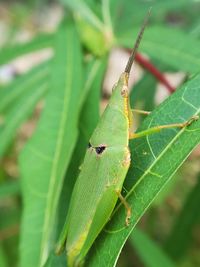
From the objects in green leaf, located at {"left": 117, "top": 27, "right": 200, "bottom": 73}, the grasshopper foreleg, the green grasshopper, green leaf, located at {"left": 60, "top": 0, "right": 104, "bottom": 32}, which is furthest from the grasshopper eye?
green leaf, located at {"left": 60, "top": 0, "right": 104, "bottom": 32}

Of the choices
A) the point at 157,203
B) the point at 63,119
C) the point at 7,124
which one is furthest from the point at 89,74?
the point at 157,203

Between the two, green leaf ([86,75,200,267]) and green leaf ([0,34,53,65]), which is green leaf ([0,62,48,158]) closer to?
green leaf ([0,34,53,65])

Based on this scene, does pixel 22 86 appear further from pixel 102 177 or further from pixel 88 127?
pixel 102 177

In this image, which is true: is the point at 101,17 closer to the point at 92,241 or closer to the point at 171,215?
the point at 92,241

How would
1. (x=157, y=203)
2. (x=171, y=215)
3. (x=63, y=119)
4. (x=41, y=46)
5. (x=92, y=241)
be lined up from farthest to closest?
(x=171, y=215) → (x=157, y=203) → (x=41, y=46) → (x=63, y=119) → (x=92, y=241)

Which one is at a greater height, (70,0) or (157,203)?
(70,0)

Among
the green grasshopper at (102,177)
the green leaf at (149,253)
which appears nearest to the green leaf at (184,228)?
the green leaf at (149,253)
